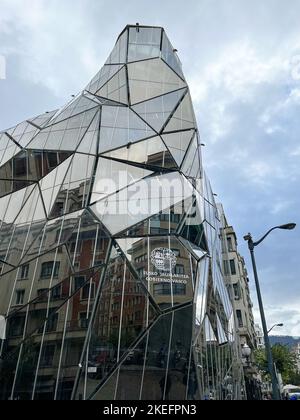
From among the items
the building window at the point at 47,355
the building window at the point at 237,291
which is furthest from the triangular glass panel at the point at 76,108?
the building window at the point at 237,291

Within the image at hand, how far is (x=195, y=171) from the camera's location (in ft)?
72.4

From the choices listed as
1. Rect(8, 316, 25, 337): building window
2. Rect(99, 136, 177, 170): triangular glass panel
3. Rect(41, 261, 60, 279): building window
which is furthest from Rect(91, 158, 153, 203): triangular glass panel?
Rect(8, 316, 25, 337): building window

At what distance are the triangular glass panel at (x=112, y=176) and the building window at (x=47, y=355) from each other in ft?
22.7

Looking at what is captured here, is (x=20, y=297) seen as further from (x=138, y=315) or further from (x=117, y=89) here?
(x=117, y=89)

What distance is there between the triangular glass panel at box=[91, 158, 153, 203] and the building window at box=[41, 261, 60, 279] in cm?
361

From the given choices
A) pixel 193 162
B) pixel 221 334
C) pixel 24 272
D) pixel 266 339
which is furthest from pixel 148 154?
pixel 266 339

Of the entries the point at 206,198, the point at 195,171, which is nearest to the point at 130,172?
the point at 195,171

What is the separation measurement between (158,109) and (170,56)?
7109 millimetres

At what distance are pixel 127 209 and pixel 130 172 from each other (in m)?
2.60

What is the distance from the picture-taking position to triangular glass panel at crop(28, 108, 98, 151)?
64.9 ft

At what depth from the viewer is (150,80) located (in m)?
23.8

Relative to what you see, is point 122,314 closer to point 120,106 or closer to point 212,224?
point 212,224

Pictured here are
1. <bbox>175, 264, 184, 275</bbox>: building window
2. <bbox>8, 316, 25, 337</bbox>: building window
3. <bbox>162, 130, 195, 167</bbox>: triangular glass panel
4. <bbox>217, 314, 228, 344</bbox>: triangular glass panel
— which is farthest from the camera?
<bbox>162, 130, 195, 167</bbox>: triangular glass panel

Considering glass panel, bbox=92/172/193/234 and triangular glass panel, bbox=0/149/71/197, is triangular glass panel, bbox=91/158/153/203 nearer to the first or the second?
glass panel, bbox=92/172/193/234
